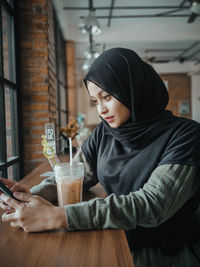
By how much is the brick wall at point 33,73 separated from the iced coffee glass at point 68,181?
6.22ft

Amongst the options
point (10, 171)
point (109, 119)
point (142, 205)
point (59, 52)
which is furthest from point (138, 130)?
point (59, 52)

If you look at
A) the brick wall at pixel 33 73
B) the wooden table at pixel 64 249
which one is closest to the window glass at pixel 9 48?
the brick wall at pixel 33 73

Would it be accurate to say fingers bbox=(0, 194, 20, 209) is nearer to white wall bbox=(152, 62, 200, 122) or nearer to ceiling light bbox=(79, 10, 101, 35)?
ceiling light bbox=(79, 10, 101, 35)

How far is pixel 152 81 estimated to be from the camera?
→ 3.31 feet

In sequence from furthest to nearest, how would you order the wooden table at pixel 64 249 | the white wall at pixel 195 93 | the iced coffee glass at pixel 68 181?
1. the white wall at pixel 195 93
2. the iced coffee glass at pixel 68 181
3. the wooden table at pixel 64 249

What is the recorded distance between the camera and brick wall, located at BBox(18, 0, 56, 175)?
2.57 metres

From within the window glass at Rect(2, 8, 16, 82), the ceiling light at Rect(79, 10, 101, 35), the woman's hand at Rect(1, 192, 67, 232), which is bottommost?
the woman's hand at Rect(1, 192, 67, 232)

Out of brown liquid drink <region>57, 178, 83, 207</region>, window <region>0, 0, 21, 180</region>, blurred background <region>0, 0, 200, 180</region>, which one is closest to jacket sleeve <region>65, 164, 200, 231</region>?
brown liquid drink <region>57, 178, 83, 207</region>

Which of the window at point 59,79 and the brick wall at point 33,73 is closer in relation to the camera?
the brick wall at point 33,73

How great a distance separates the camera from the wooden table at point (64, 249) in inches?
22.0

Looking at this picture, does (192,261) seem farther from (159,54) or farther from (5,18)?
(159,54)

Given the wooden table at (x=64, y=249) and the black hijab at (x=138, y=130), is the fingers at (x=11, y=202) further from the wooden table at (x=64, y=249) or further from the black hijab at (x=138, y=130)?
the black hijab at (x=138, y=130)

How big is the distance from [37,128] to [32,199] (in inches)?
79.4

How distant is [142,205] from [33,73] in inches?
89.2
